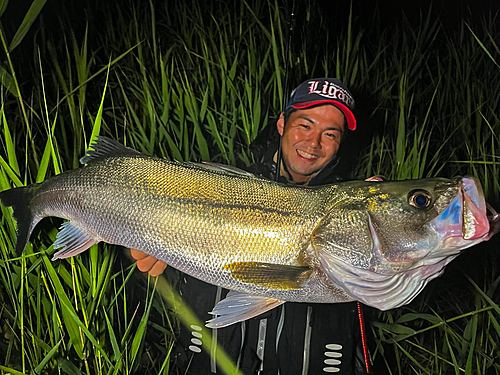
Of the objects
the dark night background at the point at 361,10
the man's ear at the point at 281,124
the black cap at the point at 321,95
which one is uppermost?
the dark night background at the point at 361,10

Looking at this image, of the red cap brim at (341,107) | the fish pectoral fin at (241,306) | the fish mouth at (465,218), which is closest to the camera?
the fish mouth at (465,218)

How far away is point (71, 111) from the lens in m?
0.84

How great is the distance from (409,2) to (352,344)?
0.73 m

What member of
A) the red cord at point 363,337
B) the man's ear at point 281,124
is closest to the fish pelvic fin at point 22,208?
the man's ear at point 281,124

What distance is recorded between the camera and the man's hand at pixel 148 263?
83cm

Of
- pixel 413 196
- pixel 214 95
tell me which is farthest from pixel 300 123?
pixel 413 196

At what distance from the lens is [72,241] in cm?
79

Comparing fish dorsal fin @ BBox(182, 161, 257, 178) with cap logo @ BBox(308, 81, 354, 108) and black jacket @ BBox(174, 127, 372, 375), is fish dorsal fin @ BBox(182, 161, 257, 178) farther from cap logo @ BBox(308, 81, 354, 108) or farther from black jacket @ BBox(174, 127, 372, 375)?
cap logo @ BBox(308, 81, 354, 108)

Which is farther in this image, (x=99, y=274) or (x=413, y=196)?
(x=99, y=274)

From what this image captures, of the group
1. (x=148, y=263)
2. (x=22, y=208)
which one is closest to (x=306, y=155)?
(x=148, y=263)

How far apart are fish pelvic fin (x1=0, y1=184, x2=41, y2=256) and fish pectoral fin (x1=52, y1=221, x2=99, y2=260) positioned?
6 cm

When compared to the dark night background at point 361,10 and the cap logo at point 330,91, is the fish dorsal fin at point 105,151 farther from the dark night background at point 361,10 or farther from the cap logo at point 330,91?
the cap logo at point 330,91

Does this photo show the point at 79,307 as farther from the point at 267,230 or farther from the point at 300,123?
the point at 300,123

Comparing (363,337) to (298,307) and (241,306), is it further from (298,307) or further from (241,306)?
(241,306)
